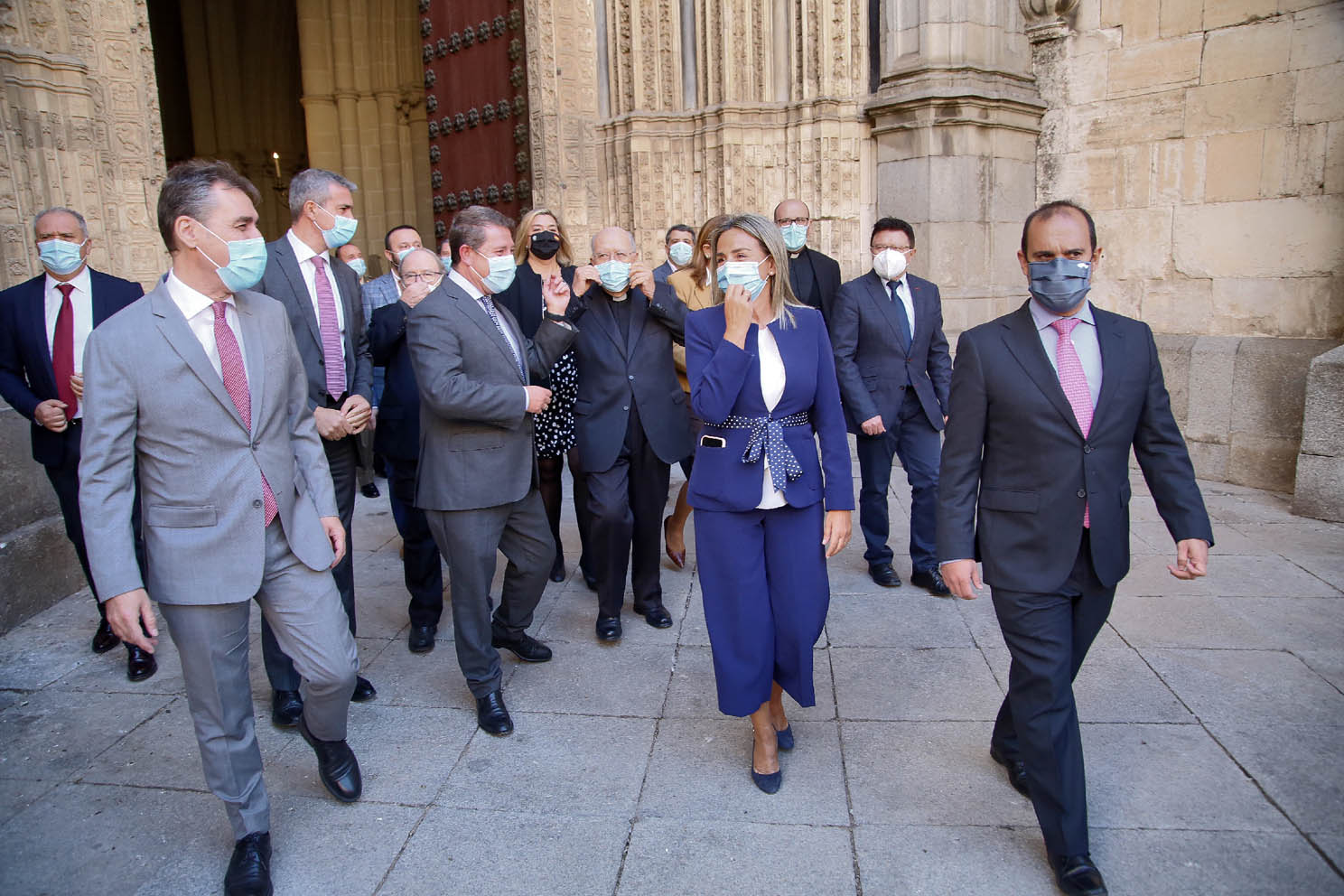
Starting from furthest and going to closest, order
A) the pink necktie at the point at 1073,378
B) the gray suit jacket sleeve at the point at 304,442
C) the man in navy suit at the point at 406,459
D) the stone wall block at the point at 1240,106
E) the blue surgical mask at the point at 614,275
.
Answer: the stone wall block at the point at 1240,106 < the man in navy suit at the point at 406,459 < the blue surgical mask at the point at 614,275 < the gray suit jacket sleeve at the point at 304,442 < the pink necktie at the point at 1073,378

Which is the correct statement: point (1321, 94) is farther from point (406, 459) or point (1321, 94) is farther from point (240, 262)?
point (240, 262)

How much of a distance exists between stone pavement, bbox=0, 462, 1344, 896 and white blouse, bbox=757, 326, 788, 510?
3.07ft

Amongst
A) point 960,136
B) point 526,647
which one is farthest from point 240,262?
point 960,136

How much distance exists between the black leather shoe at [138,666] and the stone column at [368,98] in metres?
8.96

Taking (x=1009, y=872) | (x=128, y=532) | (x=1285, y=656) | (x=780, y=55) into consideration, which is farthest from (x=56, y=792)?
(x=780, y=55)

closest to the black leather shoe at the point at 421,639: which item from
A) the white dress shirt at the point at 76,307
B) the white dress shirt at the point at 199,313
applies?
the white dress shirt at the point at 76,307

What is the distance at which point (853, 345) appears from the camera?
4812 millimetres

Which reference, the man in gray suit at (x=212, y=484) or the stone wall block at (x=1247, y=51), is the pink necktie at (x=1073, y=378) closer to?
the man in gray suit at (x=212, y=484)

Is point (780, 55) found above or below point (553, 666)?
above

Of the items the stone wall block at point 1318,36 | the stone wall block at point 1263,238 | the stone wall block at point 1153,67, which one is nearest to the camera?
the stone wall block at point 1318,36

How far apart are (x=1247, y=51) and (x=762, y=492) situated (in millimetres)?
5725

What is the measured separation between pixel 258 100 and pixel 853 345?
46.4 feet

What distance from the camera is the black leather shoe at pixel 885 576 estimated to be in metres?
4.87

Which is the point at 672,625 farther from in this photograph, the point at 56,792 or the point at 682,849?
the point at 56,792
